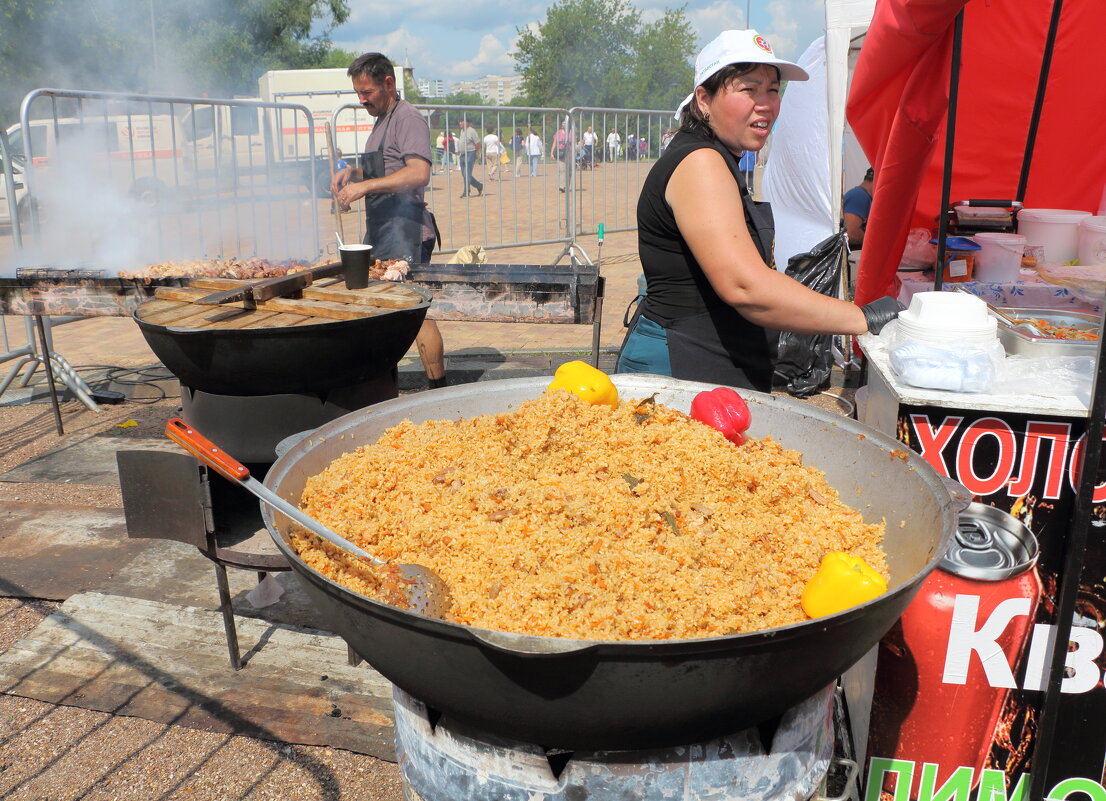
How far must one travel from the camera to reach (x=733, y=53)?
260cm

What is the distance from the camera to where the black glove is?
8.14 feet

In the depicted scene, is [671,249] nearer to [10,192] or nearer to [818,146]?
[818,146]

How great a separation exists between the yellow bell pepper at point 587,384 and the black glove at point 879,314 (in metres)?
0.90

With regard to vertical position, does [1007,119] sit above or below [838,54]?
below

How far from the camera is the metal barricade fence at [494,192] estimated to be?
10.3 meters

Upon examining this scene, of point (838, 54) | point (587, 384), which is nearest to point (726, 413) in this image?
point (587, 384)

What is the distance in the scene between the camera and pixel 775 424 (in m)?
2.12

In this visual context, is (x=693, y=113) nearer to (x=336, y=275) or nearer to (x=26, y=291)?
(x=336, y=275)

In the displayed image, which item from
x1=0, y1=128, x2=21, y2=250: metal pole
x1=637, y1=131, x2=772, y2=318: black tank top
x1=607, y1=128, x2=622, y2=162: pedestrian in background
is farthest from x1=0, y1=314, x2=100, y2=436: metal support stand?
x1=607, y1=128, x2=622, y2=162: pedestrian in background

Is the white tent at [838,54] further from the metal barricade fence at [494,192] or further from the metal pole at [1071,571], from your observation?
the metal pole at [1071,571]

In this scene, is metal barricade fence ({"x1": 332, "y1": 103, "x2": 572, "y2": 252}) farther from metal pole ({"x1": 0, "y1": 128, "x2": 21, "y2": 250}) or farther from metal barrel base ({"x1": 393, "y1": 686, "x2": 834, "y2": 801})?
metal barrel base ({"x1": 393, "y1": 686, "x2": 834, "y2": 801})

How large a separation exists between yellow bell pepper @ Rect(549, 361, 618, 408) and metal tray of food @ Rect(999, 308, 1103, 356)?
1227 millimetres

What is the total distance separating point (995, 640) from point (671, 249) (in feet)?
5.03

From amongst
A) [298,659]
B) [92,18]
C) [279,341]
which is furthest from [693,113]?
[92,18]
